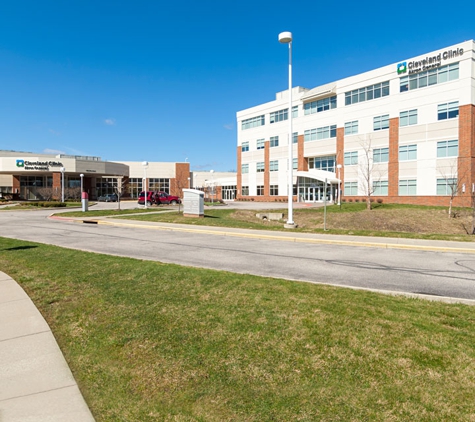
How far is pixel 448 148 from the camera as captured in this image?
38.0 metres

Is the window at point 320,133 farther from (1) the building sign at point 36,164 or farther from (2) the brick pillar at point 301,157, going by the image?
(1) the building sign at point 36,164

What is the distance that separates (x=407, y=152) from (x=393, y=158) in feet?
5.57

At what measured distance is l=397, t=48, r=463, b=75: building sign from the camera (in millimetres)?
36881

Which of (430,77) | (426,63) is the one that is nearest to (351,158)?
(430,77)

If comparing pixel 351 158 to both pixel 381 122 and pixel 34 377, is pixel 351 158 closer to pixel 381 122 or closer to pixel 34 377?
pixel 381 122

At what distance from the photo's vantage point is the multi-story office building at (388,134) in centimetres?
3684

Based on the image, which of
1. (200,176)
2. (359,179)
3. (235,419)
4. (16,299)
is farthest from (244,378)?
(200,176)

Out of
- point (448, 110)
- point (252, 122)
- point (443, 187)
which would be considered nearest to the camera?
point (448, 110)

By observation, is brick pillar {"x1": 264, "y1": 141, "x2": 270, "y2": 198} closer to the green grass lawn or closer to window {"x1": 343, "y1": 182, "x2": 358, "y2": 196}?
window {"x1": 343, "y1": 182, "x2": 358, "y2": 196}

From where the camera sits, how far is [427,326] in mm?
4410

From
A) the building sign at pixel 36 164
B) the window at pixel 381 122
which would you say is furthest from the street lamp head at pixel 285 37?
the building sign at pixel 36 164

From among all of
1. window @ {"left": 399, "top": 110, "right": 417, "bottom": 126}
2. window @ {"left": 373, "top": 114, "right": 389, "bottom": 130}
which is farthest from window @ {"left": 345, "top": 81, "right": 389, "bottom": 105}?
window @ {"left": 399, "top": 110, "right": 417, "bottom": 126}

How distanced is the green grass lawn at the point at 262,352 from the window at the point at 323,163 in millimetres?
47036

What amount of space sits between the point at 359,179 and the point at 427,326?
146 feet
